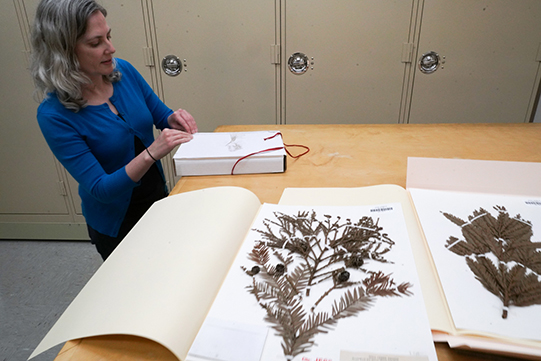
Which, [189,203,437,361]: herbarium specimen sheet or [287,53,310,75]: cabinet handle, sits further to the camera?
[287,53,310,75]: cabinet handle

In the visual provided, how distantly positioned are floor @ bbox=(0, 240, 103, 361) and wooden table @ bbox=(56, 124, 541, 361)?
1.09 m

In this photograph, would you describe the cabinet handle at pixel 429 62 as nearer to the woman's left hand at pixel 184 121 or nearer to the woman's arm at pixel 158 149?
the woman's left hand at pixel 184 121

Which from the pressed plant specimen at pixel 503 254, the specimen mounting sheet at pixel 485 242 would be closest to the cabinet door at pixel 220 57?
the specimen mounting sheet at pixel 485 242

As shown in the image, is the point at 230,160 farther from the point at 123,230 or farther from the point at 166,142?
the point at 123,230

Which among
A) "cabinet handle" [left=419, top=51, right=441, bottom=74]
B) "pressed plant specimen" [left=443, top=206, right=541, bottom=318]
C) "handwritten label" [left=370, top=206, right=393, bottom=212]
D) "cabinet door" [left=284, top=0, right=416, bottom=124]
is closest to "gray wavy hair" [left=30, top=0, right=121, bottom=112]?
"handwritten label" [left=370, top=206, right=393, bottom=212]

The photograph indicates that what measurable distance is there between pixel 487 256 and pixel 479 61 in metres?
1.57

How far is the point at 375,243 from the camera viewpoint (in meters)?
0.52

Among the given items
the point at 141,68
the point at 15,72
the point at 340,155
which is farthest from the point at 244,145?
the point at 15,72

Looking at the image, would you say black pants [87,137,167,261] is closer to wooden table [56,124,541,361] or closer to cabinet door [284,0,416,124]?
wooden table [56,124,541,361]

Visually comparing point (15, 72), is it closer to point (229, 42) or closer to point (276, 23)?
point (229, 42)

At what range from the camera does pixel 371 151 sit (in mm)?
969

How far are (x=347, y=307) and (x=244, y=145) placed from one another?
1.98 feet

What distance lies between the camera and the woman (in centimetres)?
86

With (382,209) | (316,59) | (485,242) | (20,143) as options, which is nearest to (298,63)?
(316,59)
